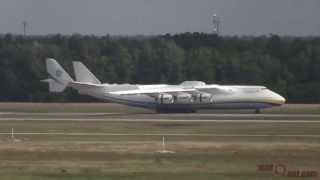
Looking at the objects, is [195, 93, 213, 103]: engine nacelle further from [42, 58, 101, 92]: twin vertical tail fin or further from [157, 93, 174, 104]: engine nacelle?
[42, 58, 101, 92]: twin vertical tail fin

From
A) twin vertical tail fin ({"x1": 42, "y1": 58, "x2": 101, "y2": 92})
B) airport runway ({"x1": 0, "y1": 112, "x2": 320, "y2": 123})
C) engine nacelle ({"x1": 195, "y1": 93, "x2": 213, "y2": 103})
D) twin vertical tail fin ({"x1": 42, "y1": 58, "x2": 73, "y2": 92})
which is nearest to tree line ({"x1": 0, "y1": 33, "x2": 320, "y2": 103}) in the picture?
twin vertical tail fin ({"x1": 42, "y1": 58, "x2": 101, "y2": 92})

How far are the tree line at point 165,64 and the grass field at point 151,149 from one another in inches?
1633

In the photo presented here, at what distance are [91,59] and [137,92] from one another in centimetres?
3535

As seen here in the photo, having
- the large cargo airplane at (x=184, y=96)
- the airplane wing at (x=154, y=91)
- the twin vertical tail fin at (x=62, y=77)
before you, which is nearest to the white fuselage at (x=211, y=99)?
the large cargo airplane at (x=184, y=96)

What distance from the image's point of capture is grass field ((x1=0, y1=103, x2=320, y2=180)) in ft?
110

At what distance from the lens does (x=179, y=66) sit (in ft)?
387

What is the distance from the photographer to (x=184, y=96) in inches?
3425

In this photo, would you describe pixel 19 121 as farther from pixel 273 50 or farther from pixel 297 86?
pixel 273 50

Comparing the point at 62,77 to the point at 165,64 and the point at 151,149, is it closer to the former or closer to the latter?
the point at 165,64

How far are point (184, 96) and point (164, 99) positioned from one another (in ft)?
6.23

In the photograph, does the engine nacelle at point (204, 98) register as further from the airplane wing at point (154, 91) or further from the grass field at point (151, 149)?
the grass field at point (151, 149)

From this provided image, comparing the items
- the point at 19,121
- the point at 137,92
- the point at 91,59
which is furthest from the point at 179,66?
the point at 19,121

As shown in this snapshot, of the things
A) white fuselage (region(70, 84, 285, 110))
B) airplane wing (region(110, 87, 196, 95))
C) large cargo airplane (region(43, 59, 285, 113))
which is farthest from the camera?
airplane wing (region(110, 87, 196, 95))

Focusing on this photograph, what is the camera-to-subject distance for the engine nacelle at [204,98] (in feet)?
285
